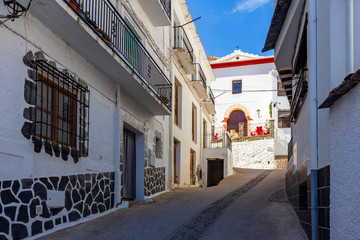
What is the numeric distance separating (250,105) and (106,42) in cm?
2741

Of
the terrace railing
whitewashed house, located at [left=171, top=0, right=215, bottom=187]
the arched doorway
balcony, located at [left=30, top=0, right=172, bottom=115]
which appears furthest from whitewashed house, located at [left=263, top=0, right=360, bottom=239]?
the arched doorway

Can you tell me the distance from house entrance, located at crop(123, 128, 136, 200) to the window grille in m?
3.21

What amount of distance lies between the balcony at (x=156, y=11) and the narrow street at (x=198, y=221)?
5590mm

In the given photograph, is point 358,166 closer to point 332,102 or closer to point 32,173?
point 332,102

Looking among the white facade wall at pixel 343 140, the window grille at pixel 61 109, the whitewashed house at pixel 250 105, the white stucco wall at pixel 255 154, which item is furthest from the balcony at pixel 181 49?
the whitewashed house at pixel 250 105

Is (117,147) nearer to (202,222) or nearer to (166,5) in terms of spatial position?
(202,222)

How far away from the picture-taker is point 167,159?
14602mm

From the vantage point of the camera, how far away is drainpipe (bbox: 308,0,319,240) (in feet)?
18.1

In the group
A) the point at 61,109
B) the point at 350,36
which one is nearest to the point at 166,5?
the point at 61,109

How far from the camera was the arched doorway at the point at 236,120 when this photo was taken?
35.1 m

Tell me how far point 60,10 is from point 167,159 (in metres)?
8.84

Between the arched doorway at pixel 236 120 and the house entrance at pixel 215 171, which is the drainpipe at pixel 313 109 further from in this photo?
the arched doorway at pixel 236 120

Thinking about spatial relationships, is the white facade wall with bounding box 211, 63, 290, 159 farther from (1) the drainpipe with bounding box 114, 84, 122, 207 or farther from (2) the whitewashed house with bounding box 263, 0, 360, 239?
(2) the whitewashed house with bounding box 263, 0, 360, 239

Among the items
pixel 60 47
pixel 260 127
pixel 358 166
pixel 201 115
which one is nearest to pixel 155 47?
pixel 60 47
